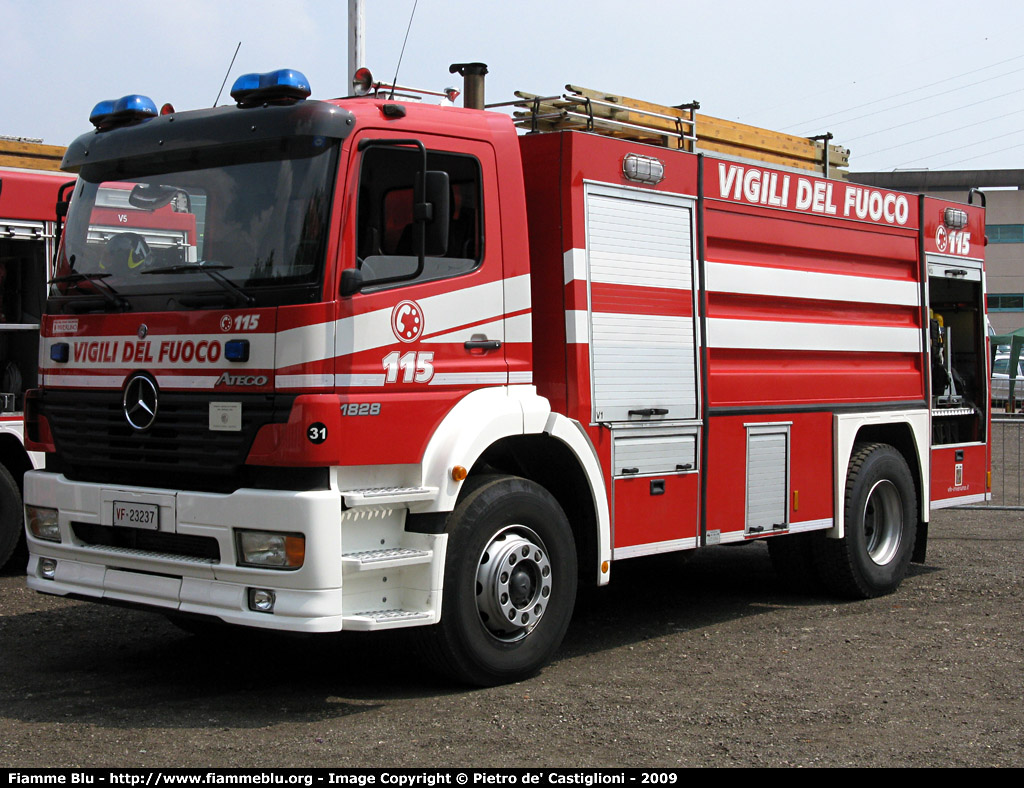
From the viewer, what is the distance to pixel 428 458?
225 inches

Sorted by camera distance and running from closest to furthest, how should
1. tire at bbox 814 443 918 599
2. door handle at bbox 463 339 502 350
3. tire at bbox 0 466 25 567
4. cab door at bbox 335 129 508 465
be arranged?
cab door at bbox 335 129 508 465 < door handle at bbox 463 339 502 350 < tire at bbox 814 443 918 599 < tire at bbox 0 466 25 567

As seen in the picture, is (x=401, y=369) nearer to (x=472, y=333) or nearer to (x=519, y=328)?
(x=472, y=333)

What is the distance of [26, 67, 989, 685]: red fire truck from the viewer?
214 inches

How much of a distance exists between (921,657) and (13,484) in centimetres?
639

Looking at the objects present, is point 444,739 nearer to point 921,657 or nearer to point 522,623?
point 522,623

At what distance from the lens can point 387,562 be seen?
550cm

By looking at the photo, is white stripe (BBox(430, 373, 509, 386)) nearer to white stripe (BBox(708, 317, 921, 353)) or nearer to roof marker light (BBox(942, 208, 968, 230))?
white stripe (BBox(708, 317, 921, 353))

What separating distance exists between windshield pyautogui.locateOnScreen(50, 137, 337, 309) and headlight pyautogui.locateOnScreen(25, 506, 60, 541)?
44.6 inches

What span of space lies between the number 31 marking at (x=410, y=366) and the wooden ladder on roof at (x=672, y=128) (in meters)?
1.85

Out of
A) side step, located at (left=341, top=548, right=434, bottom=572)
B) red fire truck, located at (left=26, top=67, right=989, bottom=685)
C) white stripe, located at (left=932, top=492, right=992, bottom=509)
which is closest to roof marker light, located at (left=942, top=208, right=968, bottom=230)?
white stripe, located at (left=932, top=492, right=992, bottom=509)

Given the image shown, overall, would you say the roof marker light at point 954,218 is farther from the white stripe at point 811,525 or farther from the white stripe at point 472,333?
the white stripe at point 472,333

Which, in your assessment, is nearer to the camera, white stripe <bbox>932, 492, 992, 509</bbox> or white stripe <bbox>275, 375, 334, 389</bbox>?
white stripe <bbox>275, 375, 334, 389</bbox>

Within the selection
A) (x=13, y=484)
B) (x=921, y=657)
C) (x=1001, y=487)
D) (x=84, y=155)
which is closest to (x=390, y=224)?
(x=84, y=155)

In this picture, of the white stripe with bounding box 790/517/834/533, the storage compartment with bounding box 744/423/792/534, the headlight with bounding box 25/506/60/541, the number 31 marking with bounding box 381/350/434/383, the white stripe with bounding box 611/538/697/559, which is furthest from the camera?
the white stripe with bounding box 790/517/834/533
